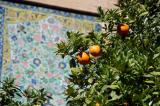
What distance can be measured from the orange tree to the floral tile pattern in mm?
1757

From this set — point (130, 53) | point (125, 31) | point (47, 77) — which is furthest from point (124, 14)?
point (47, 77)

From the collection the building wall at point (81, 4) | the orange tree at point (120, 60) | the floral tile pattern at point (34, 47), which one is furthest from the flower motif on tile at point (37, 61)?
the orange tree at point (120, 60)

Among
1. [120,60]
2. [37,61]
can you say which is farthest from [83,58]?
[37,61]

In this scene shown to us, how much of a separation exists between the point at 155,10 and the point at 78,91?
1300 mm

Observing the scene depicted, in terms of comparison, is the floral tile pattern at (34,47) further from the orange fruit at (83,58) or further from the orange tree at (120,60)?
the orange fruit at (83,58)

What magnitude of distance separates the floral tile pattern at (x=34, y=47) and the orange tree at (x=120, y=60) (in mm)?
1757

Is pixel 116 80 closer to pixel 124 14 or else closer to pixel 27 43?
pixel 124 14

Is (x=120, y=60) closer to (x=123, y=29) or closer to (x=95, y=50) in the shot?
(x=95, y=50)

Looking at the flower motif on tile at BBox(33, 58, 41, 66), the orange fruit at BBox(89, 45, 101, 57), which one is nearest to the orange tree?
the orange fruit at BBox(89, 45, 101, 57)

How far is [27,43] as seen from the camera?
6352mm

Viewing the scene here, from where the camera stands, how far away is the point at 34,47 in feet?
21.0

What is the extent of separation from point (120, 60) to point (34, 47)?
2.95 meters

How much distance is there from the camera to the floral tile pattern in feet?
20.3

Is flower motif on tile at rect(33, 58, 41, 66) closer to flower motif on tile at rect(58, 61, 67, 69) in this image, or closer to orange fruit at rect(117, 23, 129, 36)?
flower motif on tile at rect(58, 61, 67, 69)
